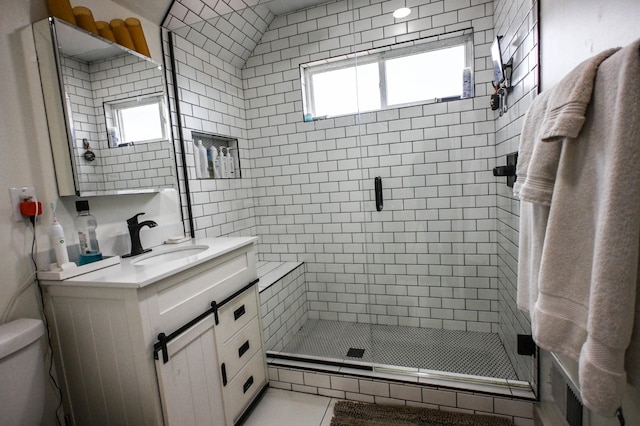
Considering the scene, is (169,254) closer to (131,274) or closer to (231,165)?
(131,274)

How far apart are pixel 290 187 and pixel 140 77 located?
53.5 inches

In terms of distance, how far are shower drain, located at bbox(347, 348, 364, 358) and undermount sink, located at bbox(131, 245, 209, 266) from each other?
1275 millimetres

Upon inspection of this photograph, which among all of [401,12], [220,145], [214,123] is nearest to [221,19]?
[214,123]

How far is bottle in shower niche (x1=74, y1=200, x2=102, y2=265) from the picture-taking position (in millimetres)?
1365

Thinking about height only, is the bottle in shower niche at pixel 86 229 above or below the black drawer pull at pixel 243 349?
above

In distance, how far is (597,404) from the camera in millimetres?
597

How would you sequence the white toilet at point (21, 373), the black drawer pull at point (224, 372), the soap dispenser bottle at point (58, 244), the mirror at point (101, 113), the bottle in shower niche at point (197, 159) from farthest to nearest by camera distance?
the bottle in shower niche at point (197, 159)
the black drawer pull at point (224, 372)
the mirror at point (101, 113)
the soap dispenser bottle at point (58, 244)
the white toilet at point (21, 373)

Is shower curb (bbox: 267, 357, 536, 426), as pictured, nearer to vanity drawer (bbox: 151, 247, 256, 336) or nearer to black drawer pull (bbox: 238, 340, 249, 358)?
black drawer pull (bbox: 238, 340, 249, 358)

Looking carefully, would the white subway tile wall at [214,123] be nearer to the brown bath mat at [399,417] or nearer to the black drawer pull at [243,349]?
the black drawer pull at [243,349]

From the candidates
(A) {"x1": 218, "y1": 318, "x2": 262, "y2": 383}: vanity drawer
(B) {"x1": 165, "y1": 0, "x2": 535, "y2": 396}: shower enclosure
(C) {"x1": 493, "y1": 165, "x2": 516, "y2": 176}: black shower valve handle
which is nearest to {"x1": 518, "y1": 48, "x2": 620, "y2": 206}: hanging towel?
(C) {"x1": 493, "y1": 165, "x2": 516, "y2": 176}: black shower valve handle

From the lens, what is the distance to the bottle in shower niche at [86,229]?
4.48ft

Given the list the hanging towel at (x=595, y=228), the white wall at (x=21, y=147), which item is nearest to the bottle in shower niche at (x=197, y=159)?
the white wall at (x=21, y=147)

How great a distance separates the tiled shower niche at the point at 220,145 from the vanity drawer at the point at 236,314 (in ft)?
3.58

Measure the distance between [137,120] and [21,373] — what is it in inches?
51.5
